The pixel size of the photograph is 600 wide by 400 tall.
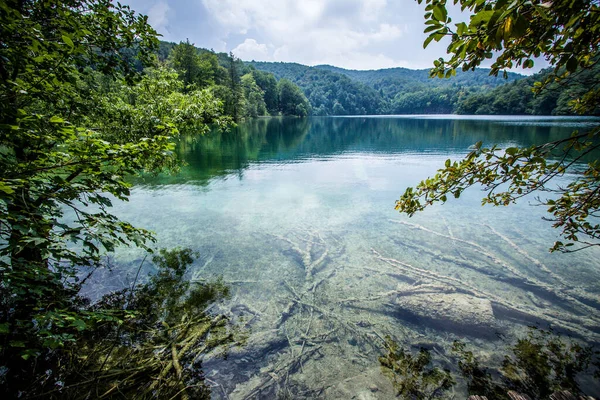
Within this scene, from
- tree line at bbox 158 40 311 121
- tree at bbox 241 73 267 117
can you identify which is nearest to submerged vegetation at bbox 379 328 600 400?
tree line at bbox 158 40 311 121

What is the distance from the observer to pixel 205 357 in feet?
19.5

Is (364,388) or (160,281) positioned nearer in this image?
(364,388)

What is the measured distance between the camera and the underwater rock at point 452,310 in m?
6.94

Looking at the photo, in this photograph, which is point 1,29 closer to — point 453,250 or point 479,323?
point 479,323

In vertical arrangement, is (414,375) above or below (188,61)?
below

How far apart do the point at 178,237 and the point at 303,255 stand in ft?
19.5

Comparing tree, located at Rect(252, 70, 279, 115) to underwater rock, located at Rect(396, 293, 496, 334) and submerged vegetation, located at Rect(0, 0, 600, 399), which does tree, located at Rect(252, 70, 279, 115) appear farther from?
underwater rock, located at Rect(396, 293, 496, 334)

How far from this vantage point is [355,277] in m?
9.28

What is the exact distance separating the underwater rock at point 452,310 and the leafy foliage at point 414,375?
4.44 feet

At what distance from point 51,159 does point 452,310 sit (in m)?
10.0

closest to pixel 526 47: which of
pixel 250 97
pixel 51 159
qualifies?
pixel 51 159

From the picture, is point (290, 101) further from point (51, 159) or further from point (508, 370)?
point (508, 370)

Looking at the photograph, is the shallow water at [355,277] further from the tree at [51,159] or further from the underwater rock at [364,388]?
the tree at [51,159]

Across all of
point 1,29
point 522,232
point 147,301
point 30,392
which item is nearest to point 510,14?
point 1,29
